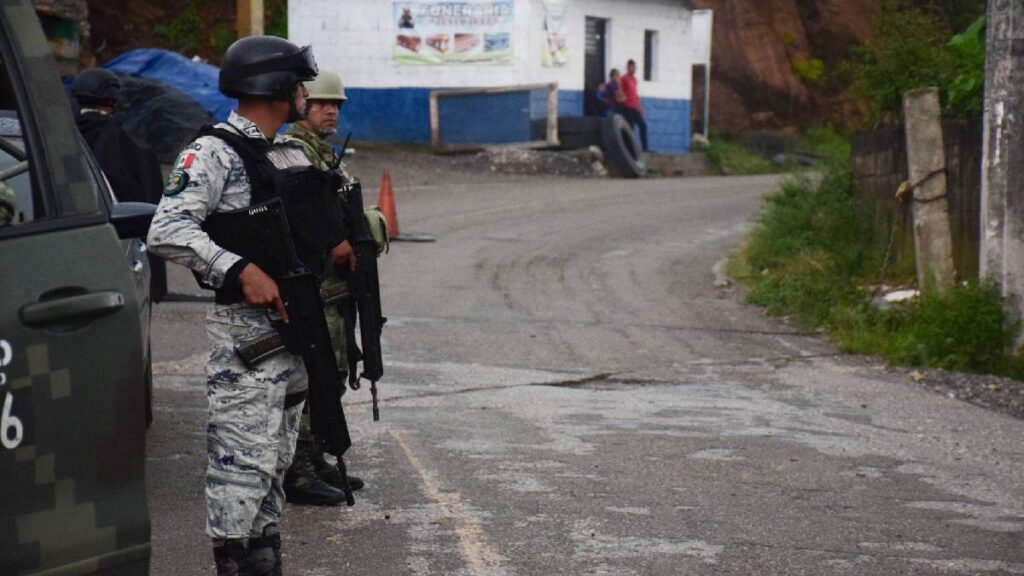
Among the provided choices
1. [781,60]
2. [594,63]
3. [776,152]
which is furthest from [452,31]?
[781,60]

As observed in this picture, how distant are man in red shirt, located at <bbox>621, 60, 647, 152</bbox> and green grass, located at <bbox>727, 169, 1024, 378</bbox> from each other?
1574 cm

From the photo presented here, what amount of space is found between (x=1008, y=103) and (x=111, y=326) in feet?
29.0

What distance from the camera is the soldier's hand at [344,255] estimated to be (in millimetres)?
6043

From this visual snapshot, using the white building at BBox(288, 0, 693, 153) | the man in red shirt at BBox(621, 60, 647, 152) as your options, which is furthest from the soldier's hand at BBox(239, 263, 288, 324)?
the man in red shirt at BBox(621, 60, 647, 152)

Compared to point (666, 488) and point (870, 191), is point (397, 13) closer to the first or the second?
point (870, 191)

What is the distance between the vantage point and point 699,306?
1470 centimetres

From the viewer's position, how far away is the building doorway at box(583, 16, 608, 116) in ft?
113

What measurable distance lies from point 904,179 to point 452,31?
62.2ft

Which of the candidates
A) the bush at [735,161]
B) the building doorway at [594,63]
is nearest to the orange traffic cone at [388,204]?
the building doorway at [594,63]

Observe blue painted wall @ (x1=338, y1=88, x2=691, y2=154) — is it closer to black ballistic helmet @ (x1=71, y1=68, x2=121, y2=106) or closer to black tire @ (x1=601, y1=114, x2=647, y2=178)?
black tire @ (x1=601, y1=114, x2=647, y2=178)

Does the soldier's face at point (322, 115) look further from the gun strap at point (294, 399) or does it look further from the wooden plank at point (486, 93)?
the wooden plank at point (486, 93)

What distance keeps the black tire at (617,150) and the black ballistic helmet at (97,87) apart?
69.8 feet

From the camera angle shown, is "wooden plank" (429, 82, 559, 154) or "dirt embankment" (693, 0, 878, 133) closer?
"wooden plank" (429, 82, 559, 154)

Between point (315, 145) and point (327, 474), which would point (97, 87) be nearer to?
point (315, 145)
